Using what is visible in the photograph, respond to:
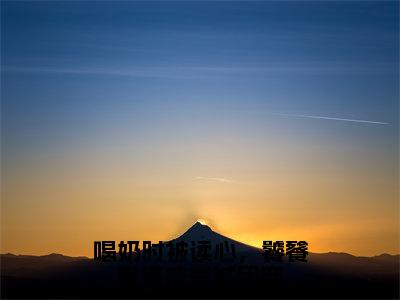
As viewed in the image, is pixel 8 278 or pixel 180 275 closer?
pixel 180 275

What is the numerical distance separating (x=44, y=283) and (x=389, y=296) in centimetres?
8432

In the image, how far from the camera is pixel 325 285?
17262 cm

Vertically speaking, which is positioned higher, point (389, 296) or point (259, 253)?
point (259, 253)

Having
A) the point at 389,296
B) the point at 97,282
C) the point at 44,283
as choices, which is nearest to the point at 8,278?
the point at 44,283

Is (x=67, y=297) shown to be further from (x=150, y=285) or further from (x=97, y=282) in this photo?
(x=97, y=282)

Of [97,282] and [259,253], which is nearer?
[97,282]

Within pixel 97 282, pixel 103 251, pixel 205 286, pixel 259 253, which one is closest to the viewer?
pixel 103 251

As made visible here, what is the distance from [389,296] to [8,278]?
99.0 m

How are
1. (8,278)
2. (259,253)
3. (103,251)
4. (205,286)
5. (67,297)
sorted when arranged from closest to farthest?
(103,251) < (67,297) < (205,286) < (8,278) < (259,253)

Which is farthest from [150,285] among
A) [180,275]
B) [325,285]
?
[325,285]

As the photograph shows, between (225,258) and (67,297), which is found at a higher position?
(225,258)

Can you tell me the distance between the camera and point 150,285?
499 feet

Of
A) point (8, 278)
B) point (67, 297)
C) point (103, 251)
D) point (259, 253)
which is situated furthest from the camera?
point (259, 253)

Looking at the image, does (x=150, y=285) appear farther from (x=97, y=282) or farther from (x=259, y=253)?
(x=259, y=253)
